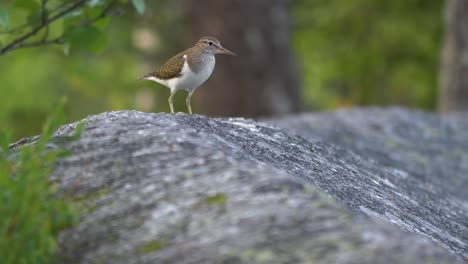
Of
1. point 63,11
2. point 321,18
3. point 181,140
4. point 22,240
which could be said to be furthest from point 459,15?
point 22,240

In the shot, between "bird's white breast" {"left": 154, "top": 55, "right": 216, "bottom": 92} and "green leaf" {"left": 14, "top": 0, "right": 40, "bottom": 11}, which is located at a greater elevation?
"green leaf" {"left": 14, "top": 0, "right": 40, "bottom": 11}

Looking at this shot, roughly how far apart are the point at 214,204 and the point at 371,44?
12161 mm

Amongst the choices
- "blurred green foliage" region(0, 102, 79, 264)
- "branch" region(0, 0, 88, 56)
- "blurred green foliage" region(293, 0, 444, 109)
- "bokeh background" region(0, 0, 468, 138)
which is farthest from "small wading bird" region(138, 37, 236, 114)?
"blurred green foliage" region(293, 0, 444, 109)

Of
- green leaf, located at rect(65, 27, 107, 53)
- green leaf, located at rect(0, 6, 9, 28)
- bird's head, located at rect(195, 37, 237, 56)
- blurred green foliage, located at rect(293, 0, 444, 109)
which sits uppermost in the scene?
green leaf, located at rect(0, 6, 9, 28)

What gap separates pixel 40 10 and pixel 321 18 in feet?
35.1

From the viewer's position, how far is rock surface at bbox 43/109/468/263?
2.83 m

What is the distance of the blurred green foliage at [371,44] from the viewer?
14.5m

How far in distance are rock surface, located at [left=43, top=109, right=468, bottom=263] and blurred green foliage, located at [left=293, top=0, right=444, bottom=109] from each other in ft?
34.2

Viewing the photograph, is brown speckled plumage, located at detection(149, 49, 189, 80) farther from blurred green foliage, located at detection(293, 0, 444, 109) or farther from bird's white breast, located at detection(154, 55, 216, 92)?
blurred green foliage, located at detection(293, 0, 444, 109)

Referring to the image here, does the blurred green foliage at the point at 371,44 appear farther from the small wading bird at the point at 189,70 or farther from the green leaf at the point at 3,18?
the green leaf at the point at 3,18

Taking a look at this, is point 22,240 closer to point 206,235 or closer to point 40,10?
point 206,235

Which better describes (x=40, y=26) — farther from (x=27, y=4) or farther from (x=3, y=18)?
(x=3, y=18)

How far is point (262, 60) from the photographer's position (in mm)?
12562

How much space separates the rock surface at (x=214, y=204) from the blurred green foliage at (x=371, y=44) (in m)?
10.4
